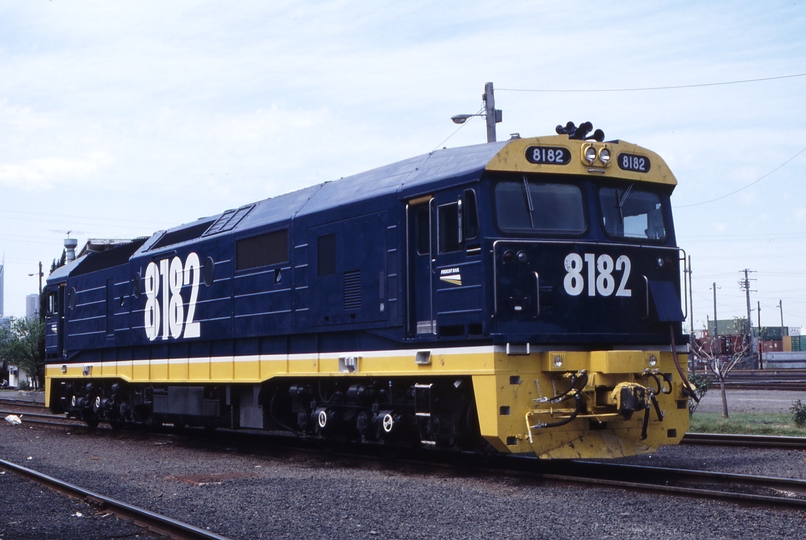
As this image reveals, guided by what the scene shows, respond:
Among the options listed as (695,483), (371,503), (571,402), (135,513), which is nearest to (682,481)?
(695,483)

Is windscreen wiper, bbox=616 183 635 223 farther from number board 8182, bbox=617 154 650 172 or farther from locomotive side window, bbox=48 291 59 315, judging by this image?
locomotive side window, bbox=48 291 59 315

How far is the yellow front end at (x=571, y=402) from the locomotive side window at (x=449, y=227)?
148 centimetres

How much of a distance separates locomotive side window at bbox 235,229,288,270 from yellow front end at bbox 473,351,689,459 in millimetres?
4853

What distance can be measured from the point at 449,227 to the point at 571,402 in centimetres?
245

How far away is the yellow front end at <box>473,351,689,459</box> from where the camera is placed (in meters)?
9.94

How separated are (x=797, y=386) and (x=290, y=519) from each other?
25.9 metres

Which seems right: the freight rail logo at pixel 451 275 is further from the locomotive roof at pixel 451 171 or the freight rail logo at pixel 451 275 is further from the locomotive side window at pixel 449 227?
the locomotive roof at pixel 451 171

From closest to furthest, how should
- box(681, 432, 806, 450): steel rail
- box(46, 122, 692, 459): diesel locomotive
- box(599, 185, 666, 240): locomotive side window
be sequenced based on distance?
1. box(46, 122, 692, 459): diesel locomotive
2. box(599, 185, 666, 240): locomotive side window
3. box(681, 432, 806, 450): steel rail

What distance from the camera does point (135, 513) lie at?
874cm

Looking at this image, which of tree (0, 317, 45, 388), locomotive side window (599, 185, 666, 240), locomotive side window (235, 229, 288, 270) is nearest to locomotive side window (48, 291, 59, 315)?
locomotive side window (235, 229, 288, 270)

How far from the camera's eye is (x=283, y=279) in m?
13.8

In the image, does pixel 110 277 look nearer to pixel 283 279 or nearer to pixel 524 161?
pixel 283 279

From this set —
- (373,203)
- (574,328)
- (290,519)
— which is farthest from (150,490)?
(574,328)

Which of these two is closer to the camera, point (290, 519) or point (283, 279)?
point (290, 519)
